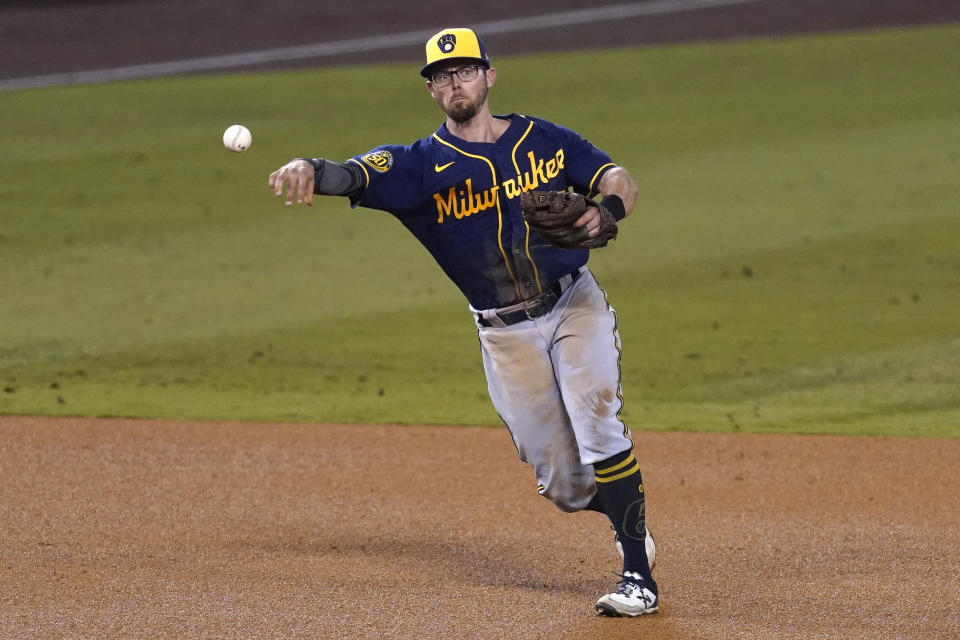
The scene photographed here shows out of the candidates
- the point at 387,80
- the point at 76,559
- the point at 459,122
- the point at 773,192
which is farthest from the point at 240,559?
the point at 387,80

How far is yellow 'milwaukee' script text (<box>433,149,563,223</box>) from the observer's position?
201 inches

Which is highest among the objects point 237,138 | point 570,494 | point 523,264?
point 237,138

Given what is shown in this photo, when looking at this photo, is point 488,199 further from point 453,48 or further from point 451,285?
point 451,285

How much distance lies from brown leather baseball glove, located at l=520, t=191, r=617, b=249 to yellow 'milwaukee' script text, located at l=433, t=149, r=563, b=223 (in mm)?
343

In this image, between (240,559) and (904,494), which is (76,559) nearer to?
(240,559)

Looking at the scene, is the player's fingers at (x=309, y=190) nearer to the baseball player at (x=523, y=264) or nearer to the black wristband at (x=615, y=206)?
the baseball player at (x=523, y=264)

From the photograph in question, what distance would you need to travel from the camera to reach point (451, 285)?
36.4ft

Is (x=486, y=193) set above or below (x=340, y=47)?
below

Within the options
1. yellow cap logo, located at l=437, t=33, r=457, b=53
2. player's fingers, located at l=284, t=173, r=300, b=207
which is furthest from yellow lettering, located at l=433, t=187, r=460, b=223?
player's fingers, located at l=284, t=173, r=300, b=207

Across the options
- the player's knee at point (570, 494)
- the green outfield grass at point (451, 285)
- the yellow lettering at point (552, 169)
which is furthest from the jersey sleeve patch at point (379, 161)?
the green outfield grass at point (451, 285)

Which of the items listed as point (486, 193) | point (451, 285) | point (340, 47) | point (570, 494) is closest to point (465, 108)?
point (486, 193)

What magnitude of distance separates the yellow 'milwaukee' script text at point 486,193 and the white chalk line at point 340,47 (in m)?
13.5

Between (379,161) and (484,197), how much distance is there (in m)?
0.42

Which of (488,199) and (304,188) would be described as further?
(488,199)
